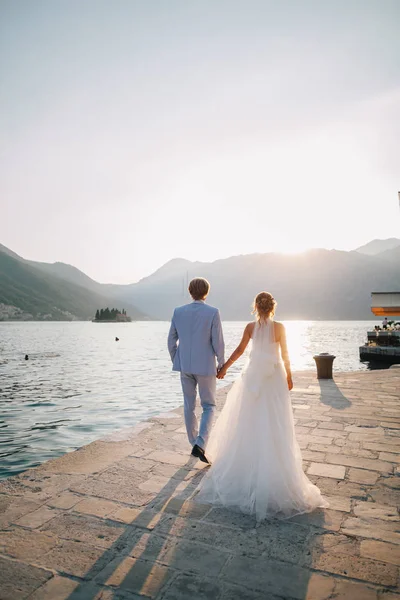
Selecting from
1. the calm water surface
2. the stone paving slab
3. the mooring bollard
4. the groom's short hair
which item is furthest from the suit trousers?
the mooring bollard

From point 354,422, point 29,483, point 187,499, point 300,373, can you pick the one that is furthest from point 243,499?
point 300,373

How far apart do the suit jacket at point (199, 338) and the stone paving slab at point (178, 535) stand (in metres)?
1.31

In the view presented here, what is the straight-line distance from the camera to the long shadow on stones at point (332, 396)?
884 cm

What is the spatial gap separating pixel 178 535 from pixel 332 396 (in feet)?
24.6

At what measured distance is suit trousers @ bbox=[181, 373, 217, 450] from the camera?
504 cm

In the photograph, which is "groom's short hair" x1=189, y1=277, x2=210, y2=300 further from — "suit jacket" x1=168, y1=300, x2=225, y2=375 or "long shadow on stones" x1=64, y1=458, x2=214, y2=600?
"long shadow on stones" x1=64, y1=458, x2=214, y2=600

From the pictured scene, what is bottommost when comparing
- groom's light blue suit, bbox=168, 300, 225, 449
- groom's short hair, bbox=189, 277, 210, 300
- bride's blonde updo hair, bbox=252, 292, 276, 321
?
groom's light blue suit, bbox=168, 300, 225, 449

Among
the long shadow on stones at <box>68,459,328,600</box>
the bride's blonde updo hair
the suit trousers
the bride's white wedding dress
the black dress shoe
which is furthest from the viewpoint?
the suit trousers

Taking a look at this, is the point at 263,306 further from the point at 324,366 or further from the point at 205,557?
the point at 324,366

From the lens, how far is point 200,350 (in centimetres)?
500

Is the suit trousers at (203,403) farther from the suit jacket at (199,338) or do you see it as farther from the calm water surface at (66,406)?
the calm water surface at (66,406)

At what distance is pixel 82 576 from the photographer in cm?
271

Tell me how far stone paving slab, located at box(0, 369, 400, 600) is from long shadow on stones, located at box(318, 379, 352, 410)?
324 centimetres

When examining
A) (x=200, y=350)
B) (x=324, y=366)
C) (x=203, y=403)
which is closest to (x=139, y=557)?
(x=203, y=403)
